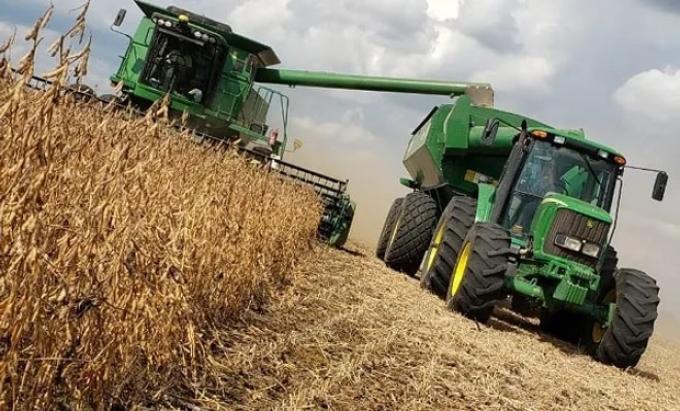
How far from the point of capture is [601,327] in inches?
311

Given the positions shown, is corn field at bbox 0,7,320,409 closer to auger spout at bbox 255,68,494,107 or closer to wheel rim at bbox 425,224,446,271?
wheel rim at bbox 425,224,446,271

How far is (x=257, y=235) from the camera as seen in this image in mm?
5840

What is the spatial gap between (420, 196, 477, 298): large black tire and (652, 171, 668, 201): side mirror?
1.78 m

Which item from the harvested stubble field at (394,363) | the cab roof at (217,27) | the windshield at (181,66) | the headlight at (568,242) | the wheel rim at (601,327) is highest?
the cab roof at (217,27)

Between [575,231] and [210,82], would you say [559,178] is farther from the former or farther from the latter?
[210,82]

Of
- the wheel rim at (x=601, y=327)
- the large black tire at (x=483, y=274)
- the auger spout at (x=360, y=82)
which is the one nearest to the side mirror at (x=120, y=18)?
the auger spout at (x=360, y=82)

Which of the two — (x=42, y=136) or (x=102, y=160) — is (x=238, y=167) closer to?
(x=102, y=160)

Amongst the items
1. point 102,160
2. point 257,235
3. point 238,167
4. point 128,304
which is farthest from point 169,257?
point 238,167

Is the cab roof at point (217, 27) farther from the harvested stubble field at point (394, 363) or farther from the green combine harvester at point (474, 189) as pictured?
the harvested stubble field at point (394, 363)

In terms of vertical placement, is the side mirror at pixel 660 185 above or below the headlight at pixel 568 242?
above

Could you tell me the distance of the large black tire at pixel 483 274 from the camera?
7.04 m

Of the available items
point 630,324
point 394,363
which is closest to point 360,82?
point 630,324

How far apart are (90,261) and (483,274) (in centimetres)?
499

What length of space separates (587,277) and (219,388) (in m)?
4.72
